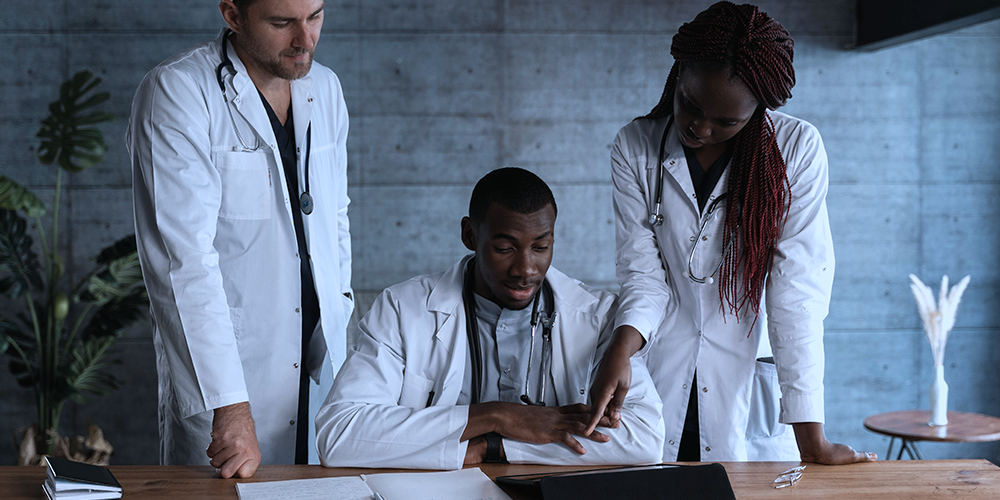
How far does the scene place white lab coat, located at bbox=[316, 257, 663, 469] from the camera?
1549mm

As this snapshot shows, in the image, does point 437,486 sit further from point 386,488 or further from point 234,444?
point 234,444

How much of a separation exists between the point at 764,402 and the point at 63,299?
3.19 m

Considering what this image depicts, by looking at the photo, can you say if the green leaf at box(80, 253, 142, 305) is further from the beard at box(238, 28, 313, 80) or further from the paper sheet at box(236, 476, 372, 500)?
the paper sheet at box(236, 476, 372, 500)

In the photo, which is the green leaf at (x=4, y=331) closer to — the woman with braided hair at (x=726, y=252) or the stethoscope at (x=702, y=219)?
the woman with braided hair at (x=726, y=252)

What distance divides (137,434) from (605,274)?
275 cm

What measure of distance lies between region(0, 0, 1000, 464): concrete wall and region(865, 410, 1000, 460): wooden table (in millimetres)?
633

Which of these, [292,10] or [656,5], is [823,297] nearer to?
[292,10]

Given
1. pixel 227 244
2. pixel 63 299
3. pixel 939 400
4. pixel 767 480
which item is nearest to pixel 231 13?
pixel 227 244

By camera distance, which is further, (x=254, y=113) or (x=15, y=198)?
(x=15, y=198)

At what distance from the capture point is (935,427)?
340 cm

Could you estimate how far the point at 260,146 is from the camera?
6.30 ft

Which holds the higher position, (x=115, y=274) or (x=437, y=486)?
(x=115, y=274)

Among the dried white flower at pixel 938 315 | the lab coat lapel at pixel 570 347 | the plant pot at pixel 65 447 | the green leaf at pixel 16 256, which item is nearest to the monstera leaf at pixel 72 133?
the green leaf at pixel 16 256

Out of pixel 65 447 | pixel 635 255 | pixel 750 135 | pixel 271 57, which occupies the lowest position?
pixel 65 447
